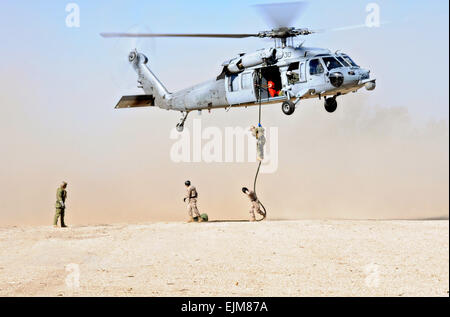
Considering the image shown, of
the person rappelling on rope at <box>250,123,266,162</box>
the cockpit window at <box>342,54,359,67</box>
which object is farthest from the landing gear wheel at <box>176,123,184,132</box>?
the cockpit window at <box>342,54,359,67</box>

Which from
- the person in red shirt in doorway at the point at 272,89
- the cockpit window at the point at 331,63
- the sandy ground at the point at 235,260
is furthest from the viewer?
the person in red shirt in doorway at the point at 272,89

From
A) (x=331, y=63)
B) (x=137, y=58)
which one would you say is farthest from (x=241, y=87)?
(x=137, y=58)

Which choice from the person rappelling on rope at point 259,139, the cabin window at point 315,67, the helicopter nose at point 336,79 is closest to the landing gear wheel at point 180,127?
the person rappelling on rope at point 259,139

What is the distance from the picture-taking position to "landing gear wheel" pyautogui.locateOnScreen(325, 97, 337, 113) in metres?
23.9

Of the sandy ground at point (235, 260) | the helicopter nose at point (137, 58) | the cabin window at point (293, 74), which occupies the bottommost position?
the sandy ground at point (235, 260)

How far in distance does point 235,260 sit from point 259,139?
6.34 metres

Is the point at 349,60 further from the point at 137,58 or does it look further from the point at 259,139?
the point at 137,58

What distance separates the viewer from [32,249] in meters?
19.0

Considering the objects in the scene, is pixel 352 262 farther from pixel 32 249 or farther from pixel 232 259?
pixel 32 249

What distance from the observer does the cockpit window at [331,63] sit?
23.2 metres

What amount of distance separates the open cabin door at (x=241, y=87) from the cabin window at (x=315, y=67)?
240 cm

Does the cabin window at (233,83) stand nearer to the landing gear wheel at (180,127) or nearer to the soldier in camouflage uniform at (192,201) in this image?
the landing gear wheel at (180,127)

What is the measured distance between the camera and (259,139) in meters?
22.2
